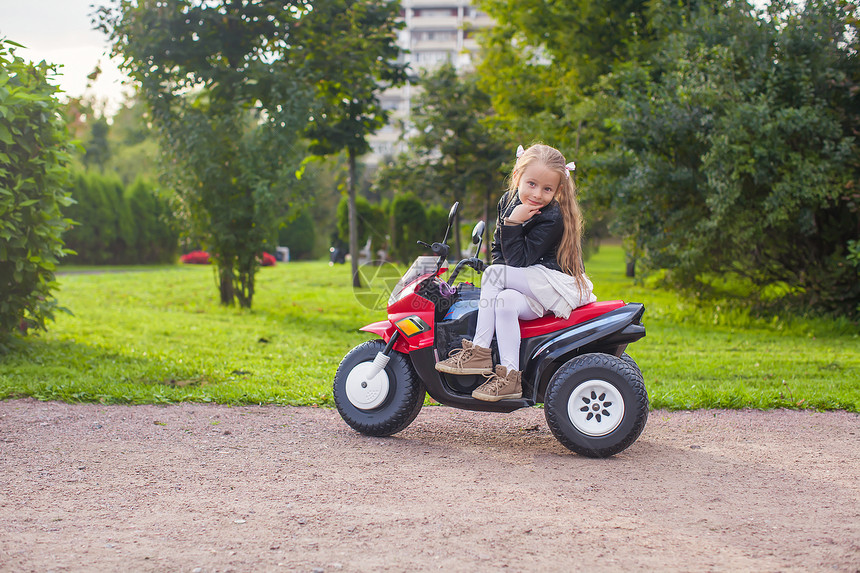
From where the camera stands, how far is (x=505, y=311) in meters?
4.70

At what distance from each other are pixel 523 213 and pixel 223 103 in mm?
8970

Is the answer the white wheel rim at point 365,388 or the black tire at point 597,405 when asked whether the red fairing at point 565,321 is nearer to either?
the black tire at point 597,405

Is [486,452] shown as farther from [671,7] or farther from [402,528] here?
[671,7]

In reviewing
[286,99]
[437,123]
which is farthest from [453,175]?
[286,99]

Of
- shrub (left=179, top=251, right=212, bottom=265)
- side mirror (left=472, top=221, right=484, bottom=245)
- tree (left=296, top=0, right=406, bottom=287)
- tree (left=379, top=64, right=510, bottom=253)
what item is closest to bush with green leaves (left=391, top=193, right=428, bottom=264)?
tree (left=379, top=64, right=510, bottom=253)

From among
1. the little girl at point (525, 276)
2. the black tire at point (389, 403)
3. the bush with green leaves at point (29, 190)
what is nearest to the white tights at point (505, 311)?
the little girl at point (525, 276)

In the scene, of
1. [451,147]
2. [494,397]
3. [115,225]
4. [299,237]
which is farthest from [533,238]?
[299,237]

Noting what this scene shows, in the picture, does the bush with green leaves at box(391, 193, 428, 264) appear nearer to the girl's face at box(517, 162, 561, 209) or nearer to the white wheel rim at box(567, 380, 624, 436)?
the girl's face at box(517, 162, 561, 209)

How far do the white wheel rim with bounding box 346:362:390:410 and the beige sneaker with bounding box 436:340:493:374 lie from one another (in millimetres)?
442

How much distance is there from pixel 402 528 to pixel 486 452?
1.47 meters

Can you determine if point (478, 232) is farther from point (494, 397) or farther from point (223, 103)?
point (223, 103)

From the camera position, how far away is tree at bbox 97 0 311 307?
11766 mm

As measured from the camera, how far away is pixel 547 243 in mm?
4766

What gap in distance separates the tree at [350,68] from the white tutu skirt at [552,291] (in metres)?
7.31
